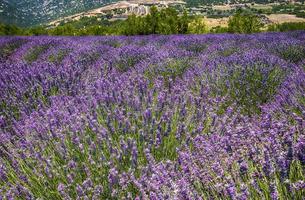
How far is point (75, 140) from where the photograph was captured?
7.66ft

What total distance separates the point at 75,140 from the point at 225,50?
5157 mm

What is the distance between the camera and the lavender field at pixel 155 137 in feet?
5.74

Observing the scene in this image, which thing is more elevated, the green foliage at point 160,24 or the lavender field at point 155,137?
the lavender field at point 155,137

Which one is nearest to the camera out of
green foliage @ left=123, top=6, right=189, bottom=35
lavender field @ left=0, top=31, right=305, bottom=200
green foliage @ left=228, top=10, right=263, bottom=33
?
lavender field @ left=0, top=31, right=305, bottom=200

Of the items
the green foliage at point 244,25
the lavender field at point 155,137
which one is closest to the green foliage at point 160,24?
the green foliage at point 244,25

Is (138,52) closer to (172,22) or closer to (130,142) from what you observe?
(130,142)

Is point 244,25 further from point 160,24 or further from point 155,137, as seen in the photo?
point 155,137

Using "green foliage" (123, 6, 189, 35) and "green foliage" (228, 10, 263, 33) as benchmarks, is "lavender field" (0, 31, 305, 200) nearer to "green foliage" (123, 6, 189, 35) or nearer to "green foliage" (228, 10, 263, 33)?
"green foliage" (123, 6, 189, 35)

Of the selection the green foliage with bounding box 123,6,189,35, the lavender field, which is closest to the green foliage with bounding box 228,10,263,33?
the green foliage with bounding box 123,6,189,35

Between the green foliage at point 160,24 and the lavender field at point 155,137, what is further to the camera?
the green foliage at point 160,24

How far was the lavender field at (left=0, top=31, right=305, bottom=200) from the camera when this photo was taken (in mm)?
1751

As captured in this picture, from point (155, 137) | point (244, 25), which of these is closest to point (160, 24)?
point (244, 25)

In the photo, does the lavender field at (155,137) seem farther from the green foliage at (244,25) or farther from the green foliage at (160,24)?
the green foliage at (244,25)

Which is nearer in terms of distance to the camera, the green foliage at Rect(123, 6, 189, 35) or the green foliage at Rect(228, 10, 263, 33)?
the green foliage at Rect(123, 6, 189, 35)
